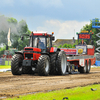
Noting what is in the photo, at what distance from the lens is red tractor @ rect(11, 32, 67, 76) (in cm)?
1855

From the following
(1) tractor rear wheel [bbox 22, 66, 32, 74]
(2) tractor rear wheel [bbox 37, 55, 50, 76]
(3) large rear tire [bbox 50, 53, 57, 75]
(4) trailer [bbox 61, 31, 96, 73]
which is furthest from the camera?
(4) trailer [bbox 61, 31, 96, 73]

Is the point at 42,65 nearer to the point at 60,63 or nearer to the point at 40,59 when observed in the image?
the point at 40,59

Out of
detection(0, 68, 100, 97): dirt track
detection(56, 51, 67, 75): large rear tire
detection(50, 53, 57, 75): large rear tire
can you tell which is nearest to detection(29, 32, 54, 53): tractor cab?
detection(50, 53, 57, 75): large rear tire

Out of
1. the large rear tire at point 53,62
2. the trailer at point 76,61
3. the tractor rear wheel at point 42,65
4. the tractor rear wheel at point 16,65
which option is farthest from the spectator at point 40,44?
the trailer at point 76,61

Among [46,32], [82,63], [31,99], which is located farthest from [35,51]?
[31,99]

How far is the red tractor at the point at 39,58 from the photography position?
18.6m

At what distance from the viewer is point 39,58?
18.5m

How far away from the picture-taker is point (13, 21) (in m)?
99.6

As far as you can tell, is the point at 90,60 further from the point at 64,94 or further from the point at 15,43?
the point at 15,43

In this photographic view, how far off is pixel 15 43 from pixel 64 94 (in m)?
87.1

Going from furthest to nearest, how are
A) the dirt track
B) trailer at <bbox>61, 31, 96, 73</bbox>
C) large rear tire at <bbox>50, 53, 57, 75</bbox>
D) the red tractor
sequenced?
1. trailer at <bbox>61, 31, 96, 73</bbox>
2. large rear tire at <bbox>50, 53, 57, 75</bbox>
3. the red tractor
4. the dirt track

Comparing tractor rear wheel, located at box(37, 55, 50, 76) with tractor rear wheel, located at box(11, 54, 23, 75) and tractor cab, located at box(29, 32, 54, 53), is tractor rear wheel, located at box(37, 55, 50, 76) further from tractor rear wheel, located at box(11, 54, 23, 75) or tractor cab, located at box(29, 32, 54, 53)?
tractor rear wheel, located at box(11, 54, 23, 75)

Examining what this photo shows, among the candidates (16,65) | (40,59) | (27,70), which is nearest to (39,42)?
(40,59)

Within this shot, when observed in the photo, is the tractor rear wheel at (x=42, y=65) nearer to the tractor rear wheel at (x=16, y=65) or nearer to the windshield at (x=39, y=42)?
the windshield at (x=39, y=42)
